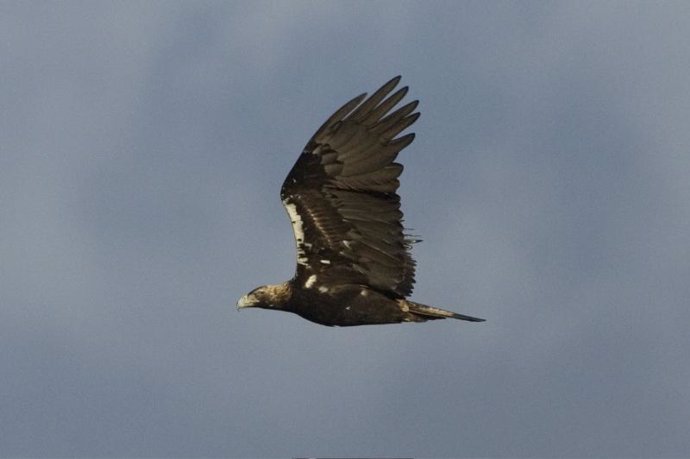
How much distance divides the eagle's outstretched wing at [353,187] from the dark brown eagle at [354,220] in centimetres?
2

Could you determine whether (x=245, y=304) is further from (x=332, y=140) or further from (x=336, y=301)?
(x=332, y=140)

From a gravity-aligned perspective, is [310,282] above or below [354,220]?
below

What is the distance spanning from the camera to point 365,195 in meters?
27.3

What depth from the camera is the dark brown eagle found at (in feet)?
89.0

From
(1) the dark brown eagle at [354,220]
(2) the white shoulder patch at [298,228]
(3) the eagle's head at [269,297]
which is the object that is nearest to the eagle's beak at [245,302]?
(3) the eagle's head at [269,297]

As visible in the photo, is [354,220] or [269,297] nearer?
[354,220]

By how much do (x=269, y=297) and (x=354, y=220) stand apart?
256 centimetres

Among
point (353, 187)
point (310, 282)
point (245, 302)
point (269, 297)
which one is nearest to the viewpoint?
point (353, 187)

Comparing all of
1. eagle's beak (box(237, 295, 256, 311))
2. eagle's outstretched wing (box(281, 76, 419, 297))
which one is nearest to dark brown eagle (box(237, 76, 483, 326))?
eagle's outstretched wing (box(281, 76, 419, 297))

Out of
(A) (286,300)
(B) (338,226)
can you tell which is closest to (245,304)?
(A) (286,300)

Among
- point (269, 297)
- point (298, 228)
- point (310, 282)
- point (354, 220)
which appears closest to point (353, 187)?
point (354, 220)

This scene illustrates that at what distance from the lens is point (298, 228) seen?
2759 cm

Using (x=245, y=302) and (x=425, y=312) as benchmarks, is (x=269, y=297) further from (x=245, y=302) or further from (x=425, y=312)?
(x=425, y=312)

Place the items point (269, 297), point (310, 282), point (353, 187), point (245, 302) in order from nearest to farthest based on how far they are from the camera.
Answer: point (353, 187) → point (310, 282) → point (269, 297) → point (245, 302)
